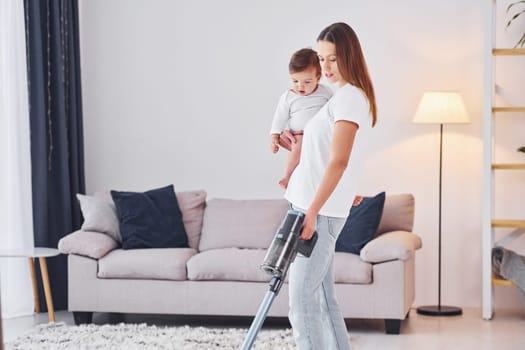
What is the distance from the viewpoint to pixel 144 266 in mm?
4863

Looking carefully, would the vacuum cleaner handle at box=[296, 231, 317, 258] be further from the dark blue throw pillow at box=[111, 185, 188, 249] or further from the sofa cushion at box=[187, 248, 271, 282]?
the dark blue throw pillow at box=[111, 185, 188, 249]

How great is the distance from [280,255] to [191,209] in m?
3.19

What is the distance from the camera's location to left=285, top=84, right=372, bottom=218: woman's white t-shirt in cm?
265

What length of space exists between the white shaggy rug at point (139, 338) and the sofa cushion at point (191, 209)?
798mm

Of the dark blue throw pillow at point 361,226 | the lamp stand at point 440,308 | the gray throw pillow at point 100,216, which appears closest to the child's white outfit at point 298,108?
the dark blue throw pillow at point 361,226

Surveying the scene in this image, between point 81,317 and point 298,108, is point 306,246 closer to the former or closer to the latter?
point 298,108

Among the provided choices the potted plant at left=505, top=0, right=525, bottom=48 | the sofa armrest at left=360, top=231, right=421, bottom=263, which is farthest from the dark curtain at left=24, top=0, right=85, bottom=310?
the potted plant at left=505, top=0, right=525, bottom=48

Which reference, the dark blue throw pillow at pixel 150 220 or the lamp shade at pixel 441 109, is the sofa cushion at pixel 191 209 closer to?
the dark blue throw pillow at pixel 150 220

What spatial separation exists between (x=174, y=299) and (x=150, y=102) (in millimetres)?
1697

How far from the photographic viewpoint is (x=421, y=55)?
5676 mm

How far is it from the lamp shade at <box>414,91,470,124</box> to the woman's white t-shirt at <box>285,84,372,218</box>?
2.68 metres

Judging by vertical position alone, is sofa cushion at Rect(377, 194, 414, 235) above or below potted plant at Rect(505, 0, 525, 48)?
below

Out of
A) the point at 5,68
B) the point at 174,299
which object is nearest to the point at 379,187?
the point at 174,299

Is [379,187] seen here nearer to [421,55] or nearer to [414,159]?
[414,159]
